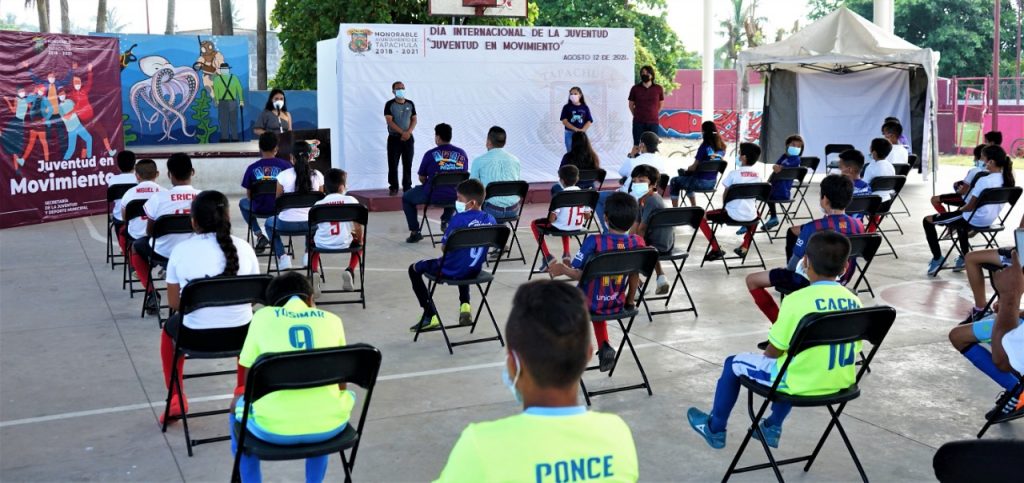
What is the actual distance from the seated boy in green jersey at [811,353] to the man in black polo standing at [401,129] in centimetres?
Result: 1069

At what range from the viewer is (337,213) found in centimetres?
798

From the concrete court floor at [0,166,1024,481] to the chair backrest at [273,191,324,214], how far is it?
36.8 inches

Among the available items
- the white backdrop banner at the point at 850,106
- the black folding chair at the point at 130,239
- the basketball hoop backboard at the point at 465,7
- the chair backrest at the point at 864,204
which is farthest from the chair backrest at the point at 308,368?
the white backdrop banner at the point at 850,106

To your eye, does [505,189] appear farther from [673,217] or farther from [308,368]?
[308,368]

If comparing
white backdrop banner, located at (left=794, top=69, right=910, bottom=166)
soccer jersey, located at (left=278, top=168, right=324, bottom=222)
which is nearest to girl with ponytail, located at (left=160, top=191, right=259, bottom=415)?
soccer jersey, located at (left=278, top=168, right=324, bottom=222)

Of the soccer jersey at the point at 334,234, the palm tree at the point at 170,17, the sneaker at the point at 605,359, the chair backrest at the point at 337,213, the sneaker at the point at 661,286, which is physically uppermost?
the palm tree at the point at 170,17

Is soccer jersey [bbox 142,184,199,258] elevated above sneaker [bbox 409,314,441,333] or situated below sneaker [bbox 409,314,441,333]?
above

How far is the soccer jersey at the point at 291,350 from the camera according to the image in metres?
3.80

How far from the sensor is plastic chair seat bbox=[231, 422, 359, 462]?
373 centimetres

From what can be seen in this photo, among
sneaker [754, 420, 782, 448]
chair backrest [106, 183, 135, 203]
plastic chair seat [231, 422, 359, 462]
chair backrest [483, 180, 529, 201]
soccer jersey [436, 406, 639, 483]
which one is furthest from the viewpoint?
chair backrest [483, 180, 529, 201]

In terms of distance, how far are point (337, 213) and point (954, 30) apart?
129ft

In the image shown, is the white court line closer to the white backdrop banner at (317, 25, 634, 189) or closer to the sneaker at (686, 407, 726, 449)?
the sneaker at (686, 407, 726, 449)

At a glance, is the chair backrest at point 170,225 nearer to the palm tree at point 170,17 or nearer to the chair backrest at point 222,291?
the chair backrest at point 222,291

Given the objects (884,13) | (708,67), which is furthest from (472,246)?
(708,67)
